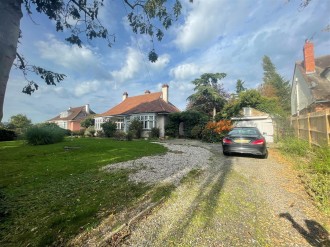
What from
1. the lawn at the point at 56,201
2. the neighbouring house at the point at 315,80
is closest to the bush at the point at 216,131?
the neighbouring house at the point at 315,80

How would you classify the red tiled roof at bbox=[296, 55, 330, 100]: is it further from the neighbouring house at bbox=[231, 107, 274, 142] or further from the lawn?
the lawn

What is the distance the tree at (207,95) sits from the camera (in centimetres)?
2698

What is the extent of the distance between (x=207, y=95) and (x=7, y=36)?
2673 cm

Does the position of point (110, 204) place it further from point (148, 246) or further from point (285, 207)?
point (285, 207)

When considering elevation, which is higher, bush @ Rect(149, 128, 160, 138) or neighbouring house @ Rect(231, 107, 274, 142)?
neighbouring house @ Rect(231, 107, 274, 142)

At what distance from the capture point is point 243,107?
21.1m

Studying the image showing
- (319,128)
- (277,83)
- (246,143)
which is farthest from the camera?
(277,83)

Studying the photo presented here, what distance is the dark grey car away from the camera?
813cm

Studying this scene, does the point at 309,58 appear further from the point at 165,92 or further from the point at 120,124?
the point at 120,124

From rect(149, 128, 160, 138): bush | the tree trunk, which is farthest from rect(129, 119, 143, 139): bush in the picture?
the tree trunk

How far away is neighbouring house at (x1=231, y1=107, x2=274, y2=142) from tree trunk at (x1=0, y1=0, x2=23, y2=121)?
1938 cm

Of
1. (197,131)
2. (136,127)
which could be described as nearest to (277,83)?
(197,131)

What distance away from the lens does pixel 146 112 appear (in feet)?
75.4

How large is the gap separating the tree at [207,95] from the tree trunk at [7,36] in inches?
1020
